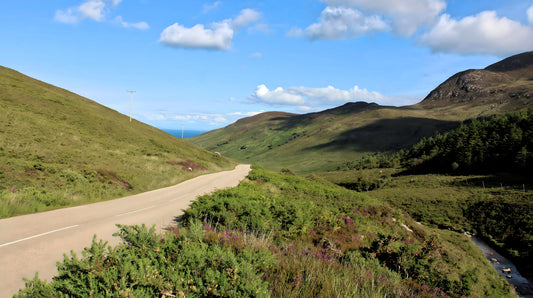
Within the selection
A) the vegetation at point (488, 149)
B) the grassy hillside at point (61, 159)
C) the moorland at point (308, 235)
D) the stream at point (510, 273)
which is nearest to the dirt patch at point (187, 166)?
the grassy hillside at point (61, 159)

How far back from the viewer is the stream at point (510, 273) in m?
19.9

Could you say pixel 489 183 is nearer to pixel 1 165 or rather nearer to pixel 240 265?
pixel 240 265

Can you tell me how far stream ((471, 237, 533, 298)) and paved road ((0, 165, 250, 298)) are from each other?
80.4 ft

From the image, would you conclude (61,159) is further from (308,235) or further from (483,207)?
(483,207)

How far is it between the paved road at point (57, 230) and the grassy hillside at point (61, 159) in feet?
6.86

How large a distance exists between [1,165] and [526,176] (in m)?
70.9

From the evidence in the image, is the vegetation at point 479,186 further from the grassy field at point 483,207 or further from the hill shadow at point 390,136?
the hill shadow at point 390,136

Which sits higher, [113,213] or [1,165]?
[1,165]

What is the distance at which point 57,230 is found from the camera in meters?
9.66

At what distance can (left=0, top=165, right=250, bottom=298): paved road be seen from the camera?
258 inches

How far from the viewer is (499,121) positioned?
227 feet

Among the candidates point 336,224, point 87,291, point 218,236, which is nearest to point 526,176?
point 336,224

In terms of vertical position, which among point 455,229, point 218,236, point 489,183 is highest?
point 218,236

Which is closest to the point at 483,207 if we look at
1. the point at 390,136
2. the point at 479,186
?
the point at 479,186
